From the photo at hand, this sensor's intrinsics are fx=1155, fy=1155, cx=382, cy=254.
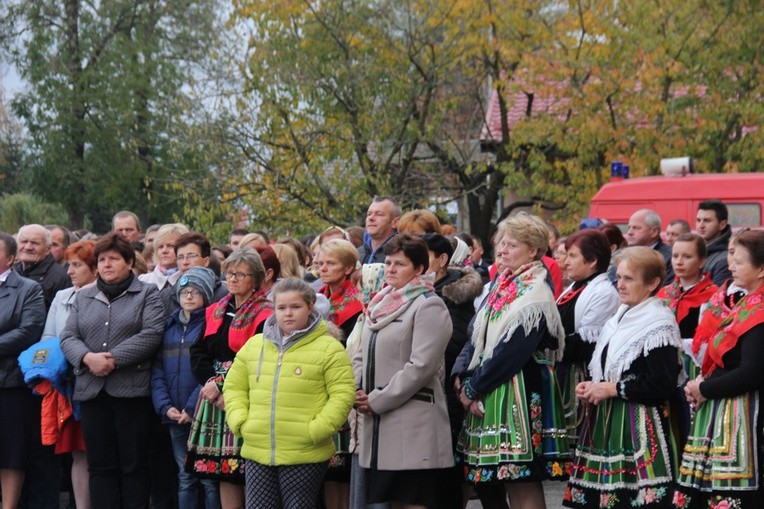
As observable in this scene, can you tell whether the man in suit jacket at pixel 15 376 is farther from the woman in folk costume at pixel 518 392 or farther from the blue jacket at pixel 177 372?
the woman in folk costume at pixel 518 392

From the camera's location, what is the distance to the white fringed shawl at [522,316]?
6504mm

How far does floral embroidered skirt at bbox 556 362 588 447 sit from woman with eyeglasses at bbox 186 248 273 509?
191cm

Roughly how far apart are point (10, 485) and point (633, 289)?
493 centimetres

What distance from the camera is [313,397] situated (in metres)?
6.71

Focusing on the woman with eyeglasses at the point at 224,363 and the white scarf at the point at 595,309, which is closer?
the white scarf at the point at 595,309

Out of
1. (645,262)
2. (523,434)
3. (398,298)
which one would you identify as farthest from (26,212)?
(645,262)

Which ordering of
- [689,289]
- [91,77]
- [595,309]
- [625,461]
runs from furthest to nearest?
[91,77]
[689,289]
[595,309]
[625,461]

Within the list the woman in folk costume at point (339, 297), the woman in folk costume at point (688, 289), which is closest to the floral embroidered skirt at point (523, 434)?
the woman in folk costume at point (688, 289)

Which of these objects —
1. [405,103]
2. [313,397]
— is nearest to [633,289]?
[313,397]

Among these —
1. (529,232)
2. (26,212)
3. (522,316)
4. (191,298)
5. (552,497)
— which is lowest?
(552,497)

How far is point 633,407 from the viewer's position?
20.8 feet

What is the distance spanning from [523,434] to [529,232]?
1191 mm

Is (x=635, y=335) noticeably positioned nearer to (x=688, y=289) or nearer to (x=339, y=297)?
(x=688, y=289)

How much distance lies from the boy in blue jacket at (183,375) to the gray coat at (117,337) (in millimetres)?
100
